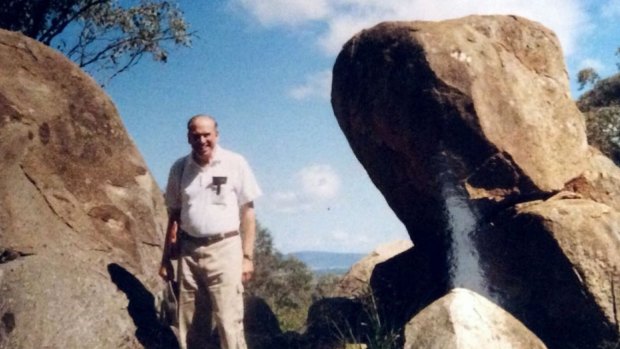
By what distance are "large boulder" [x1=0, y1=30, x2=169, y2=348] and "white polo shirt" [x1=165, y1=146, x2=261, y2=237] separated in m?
1.30

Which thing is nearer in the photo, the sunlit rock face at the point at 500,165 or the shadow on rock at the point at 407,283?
the sunlit rock face at the point at 500,165

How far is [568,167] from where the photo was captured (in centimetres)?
785

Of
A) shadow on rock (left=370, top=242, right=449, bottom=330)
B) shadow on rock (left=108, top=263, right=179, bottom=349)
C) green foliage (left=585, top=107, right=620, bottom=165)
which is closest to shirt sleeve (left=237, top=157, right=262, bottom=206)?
shadow on rock (left=108, top=263, right=179, bottom=349)

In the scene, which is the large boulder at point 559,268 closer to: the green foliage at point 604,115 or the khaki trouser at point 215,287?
the khaki trouser at point 215,287

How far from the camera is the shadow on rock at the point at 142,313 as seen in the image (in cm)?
679

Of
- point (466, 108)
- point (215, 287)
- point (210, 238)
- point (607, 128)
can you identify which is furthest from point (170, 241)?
point (607, 128)

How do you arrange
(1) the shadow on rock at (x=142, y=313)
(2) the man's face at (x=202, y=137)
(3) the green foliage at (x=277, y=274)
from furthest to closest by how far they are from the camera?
(3) the green foliage at (x=277, y=274) < (1) the shadow on rock at (x=142, y=313) < (2) the man's face at (x=202, y=137)

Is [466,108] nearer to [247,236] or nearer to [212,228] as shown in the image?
[247,236]

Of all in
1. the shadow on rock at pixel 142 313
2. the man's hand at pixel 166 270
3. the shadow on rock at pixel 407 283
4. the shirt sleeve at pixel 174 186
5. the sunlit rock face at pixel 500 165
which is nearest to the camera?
the shirt sleeve at pixel 174 186

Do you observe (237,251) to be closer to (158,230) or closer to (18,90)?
(158,230)

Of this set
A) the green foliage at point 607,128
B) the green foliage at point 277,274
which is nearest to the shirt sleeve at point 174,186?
the green foliage at point 607,128

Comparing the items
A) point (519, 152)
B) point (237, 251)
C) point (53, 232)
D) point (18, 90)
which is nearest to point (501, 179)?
point (519, 152)

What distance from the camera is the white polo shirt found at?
629cm

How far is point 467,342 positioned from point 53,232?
4657mm
